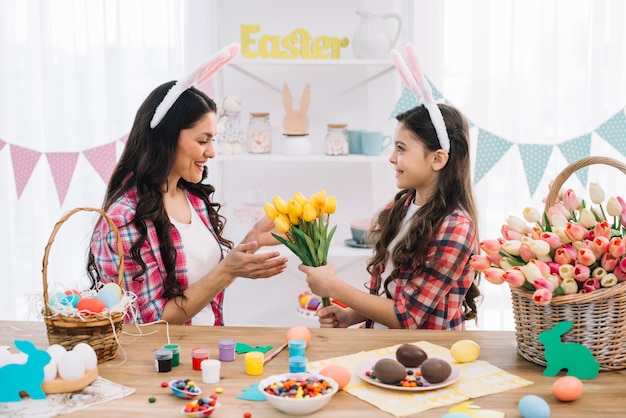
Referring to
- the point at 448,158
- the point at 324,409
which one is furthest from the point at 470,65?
the point at 324,409

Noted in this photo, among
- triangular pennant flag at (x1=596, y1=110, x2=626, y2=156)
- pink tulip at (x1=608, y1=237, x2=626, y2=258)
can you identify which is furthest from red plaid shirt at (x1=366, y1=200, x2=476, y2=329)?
triangular pennant flag at (x1=596, y1=110, x2=626, y2=156)

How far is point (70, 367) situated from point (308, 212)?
2.27ft

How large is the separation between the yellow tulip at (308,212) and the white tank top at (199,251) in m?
0.54

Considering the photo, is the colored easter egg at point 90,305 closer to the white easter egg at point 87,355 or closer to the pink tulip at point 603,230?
the white easter egg at point 87,355

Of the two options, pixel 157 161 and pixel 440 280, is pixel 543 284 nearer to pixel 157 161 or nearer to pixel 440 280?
pixel 440 280

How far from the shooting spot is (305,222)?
75.9 inches

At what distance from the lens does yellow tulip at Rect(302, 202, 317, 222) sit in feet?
6.17

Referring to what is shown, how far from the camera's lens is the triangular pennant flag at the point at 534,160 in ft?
11.2

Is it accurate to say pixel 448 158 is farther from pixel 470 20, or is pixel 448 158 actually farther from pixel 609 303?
pixel 470 20

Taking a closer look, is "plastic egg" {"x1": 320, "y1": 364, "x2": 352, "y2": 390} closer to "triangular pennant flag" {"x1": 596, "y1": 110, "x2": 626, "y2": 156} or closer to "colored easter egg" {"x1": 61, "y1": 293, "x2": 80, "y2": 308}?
"colored easter egg" {"x1": 61, "y1": 293, "x2": 80, "y2": 308}

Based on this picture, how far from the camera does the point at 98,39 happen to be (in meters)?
3.46

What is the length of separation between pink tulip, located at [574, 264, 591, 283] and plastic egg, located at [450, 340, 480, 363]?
273mm

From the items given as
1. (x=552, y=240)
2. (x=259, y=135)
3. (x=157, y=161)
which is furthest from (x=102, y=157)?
(x=552, y=240)

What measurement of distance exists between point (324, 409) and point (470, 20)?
2.44 meters
